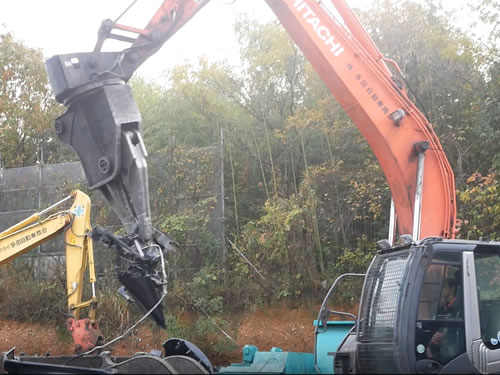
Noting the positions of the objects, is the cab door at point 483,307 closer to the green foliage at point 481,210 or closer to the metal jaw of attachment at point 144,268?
the metal jaw of attachment at point 144,268

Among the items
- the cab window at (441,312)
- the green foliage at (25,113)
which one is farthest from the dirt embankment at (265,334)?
the cab window at (441,312)

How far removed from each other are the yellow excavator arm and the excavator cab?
2919mm

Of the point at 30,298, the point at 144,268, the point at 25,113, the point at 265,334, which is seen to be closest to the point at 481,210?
the point at 265,334

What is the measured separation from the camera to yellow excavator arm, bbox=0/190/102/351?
691cm

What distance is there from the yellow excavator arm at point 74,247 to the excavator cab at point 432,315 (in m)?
2.92

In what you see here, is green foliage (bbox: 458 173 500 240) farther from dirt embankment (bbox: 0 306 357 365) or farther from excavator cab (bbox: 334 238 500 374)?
excavator cab (bbox: 334 238 500 374)

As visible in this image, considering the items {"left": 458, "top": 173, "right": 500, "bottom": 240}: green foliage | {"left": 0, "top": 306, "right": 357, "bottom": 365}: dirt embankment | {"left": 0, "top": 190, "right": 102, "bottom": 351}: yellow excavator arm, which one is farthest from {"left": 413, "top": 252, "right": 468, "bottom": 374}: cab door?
{"left": 0, "top": 306, "right": 357, "bottom": 365}: dirt embankment

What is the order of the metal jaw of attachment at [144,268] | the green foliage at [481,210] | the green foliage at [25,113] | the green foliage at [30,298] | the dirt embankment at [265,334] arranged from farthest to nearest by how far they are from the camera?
1. the green foliage at [25,113]
2. the green foliage at [30,298]
3. the dirt embankment at [265,334]
4. the green foliage at [481,210]
5. the metal jaw of attachment at [144,268]

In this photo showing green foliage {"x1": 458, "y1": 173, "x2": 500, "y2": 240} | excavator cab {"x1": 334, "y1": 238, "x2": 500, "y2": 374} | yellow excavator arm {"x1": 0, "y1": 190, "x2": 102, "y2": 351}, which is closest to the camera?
excavator cab {"x1": 334, "y1": 238, "x2": 500, "y2": 374}

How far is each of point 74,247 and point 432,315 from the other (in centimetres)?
423

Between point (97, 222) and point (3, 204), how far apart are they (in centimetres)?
304

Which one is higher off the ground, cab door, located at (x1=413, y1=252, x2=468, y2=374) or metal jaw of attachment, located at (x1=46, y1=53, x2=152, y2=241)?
metal jaw of attachment, located at (x1=46, y1=53, x2=152, y2=241)

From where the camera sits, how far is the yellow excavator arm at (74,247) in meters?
6.91

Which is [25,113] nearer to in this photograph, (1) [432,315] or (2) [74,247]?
(2) [74,247]
